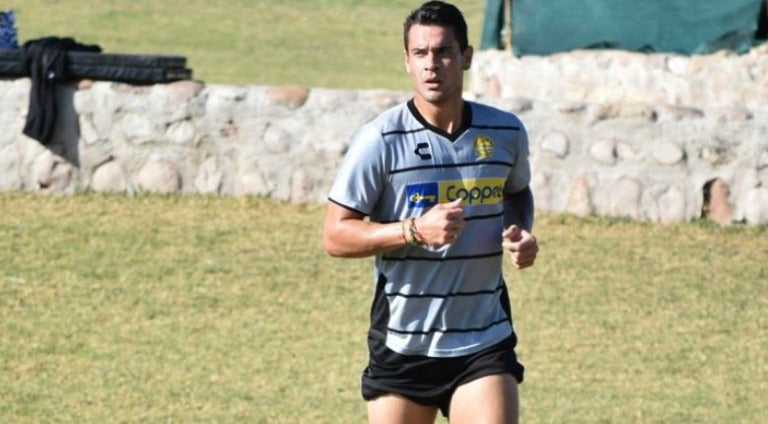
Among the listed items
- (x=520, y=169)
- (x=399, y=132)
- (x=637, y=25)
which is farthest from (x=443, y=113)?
(x=637, y=25)

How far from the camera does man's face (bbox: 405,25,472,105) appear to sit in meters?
5.80

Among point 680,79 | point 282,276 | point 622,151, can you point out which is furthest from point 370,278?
point 680,79

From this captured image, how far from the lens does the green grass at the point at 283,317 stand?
29.2ft

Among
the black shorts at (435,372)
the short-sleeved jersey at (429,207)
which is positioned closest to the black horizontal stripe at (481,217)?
the short-sleeved jersey at (429,207)

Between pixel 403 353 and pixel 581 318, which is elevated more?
pixel 403 353

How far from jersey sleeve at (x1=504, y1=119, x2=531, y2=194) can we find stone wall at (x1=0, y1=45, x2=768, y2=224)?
6813mm

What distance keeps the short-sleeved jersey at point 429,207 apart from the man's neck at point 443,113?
0.02m

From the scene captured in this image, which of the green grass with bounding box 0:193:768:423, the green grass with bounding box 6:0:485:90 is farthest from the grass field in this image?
the green grass with bounding box 6:0:485:90

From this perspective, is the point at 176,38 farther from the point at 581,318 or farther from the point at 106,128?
the point at 581,318

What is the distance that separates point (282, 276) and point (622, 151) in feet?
9.85

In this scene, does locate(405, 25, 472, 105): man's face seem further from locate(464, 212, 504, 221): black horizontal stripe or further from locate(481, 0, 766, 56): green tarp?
locate(481, 0, 766, 56): green tarp

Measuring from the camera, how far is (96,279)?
11344 mm

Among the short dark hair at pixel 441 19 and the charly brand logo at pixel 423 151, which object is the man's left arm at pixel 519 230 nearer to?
the charly brand logo at pixel 423 151

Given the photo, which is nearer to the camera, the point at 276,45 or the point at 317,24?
the point at 276,45
